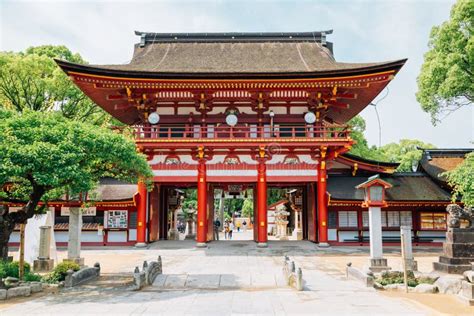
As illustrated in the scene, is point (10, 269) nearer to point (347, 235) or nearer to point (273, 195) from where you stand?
point (347, 235)

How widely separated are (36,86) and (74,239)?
63.4 feet

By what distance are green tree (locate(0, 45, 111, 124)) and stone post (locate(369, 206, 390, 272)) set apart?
22623 millimetres

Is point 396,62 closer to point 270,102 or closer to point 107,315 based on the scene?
point 270,102

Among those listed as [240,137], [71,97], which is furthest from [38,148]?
[71,97]

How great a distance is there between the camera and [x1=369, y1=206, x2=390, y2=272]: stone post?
47.3 feet

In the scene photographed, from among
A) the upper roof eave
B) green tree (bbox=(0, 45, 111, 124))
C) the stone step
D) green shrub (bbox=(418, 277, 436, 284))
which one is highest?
green tree (bbox=(0, 45, 111, 124))

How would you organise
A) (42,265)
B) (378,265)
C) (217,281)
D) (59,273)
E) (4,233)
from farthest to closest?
(42,265) → (378,265) → (217,281) → (59,273) → (4,233)

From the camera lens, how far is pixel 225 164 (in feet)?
76.8

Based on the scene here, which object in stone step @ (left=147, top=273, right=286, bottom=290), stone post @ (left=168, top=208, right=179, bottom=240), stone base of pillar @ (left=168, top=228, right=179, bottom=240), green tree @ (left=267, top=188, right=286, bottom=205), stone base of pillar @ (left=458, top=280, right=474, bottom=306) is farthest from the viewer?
green tree @ (left=267, top=188, right=286, bottom=205)

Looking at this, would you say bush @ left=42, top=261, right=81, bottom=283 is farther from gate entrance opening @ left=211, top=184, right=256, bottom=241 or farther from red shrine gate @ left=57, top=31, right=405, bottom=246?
gate entrance opening @ left=211, top=184, right=256, bottom=241

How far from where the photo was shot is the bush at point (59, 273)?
12688 millimetres

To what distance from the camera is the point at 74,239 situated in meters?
15.0

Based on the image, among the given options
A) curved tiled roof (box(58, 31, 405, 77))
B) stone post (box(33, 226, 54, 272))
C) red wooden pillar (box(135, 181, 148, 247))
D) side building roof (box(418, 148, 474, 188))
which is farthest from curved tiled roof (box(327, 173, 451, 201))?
stone post (box(33, 226, 54, 272))

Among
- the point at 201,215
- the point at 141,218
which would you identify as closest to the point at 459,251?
the point at 201,215
